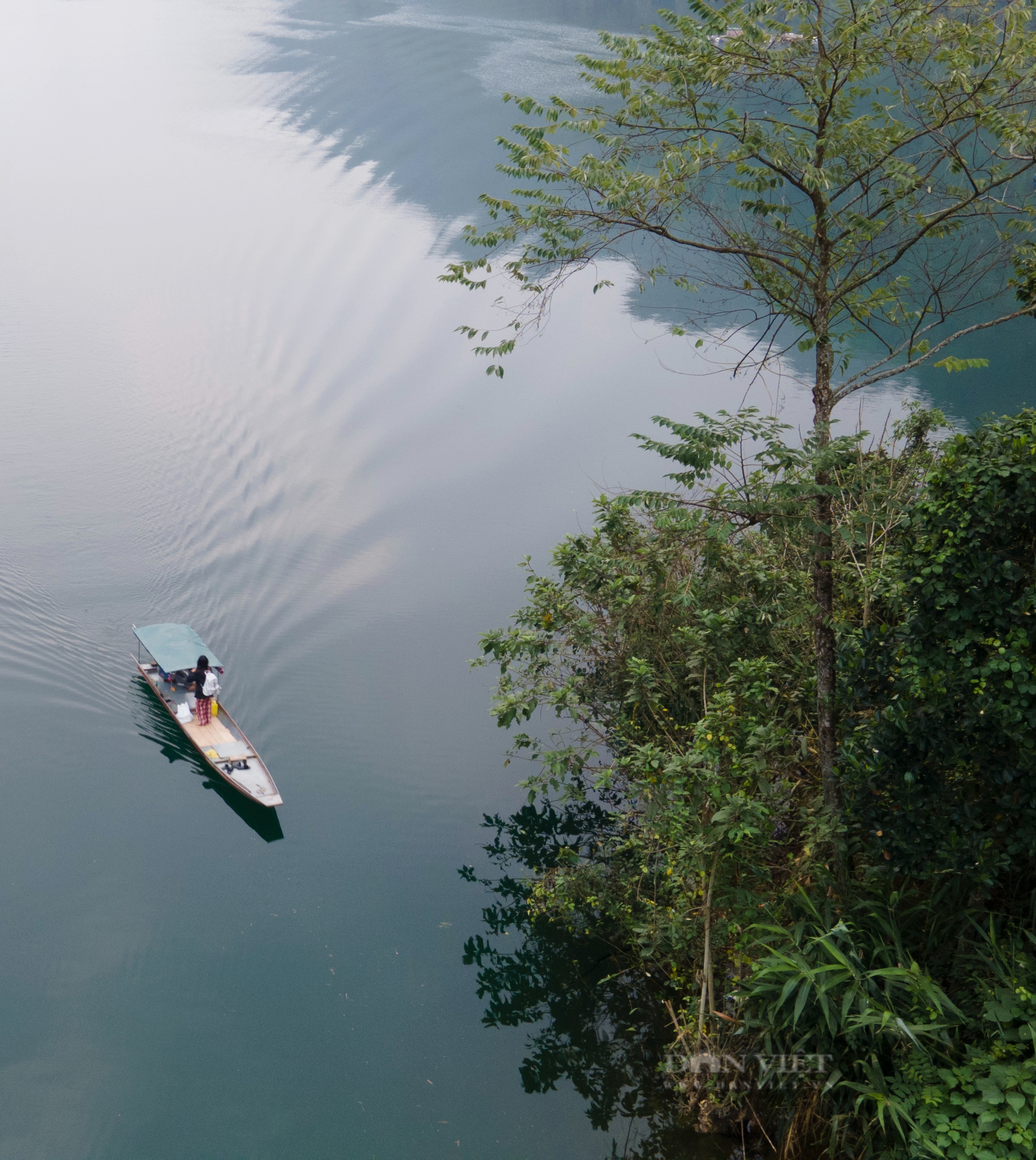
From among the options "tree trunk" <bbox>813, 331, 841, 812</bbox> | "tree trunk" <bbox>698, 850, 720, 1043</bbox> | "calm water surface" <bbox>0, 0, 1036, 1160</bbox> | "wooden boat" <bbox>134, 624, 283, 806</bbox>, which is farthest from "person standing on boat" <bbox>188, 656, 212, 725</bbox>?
"tree trunk" <bbox>813, 331, 841, 812</bbox>

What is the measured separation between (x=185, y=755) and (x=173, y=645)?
132cm

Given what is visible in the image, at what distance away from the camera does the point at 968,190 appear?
6.48m

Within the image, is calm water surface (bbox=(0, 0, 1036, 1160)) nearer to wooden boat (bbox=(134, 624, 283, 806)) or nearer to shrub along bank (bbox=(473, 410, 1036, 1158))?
wooden boat (bbox=(134, 624, 283, 806))

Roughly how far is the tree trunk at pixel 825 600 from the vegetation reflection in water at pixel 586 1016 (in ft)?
8.51

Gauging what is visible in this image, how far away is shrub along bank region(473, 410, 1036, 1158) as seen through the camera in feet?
16.2

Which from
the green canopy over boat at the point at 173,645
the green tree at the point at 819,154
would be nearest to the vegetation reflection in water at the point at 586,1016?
the green tree at the point at 819,154

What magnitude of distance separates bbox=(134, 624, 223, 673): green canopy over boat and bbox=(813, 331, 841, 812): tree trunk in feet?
25.3

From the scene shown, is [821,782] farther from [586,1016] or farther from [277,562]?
[277,562]

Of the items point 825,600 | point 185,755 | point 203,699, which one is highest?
point 203,699

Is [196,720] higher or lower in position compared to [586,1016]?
higher

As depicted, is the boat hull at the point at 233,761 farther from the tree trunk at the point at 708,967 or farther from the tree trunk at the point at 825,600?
the tree trunk at the point at 825,600

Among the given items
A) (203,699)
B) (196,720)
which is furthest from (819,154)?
(196,720)

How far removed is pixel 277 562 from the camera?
1505 centimetres

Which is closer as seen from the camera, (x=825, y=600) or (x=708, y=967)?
(x=825, y=600)
